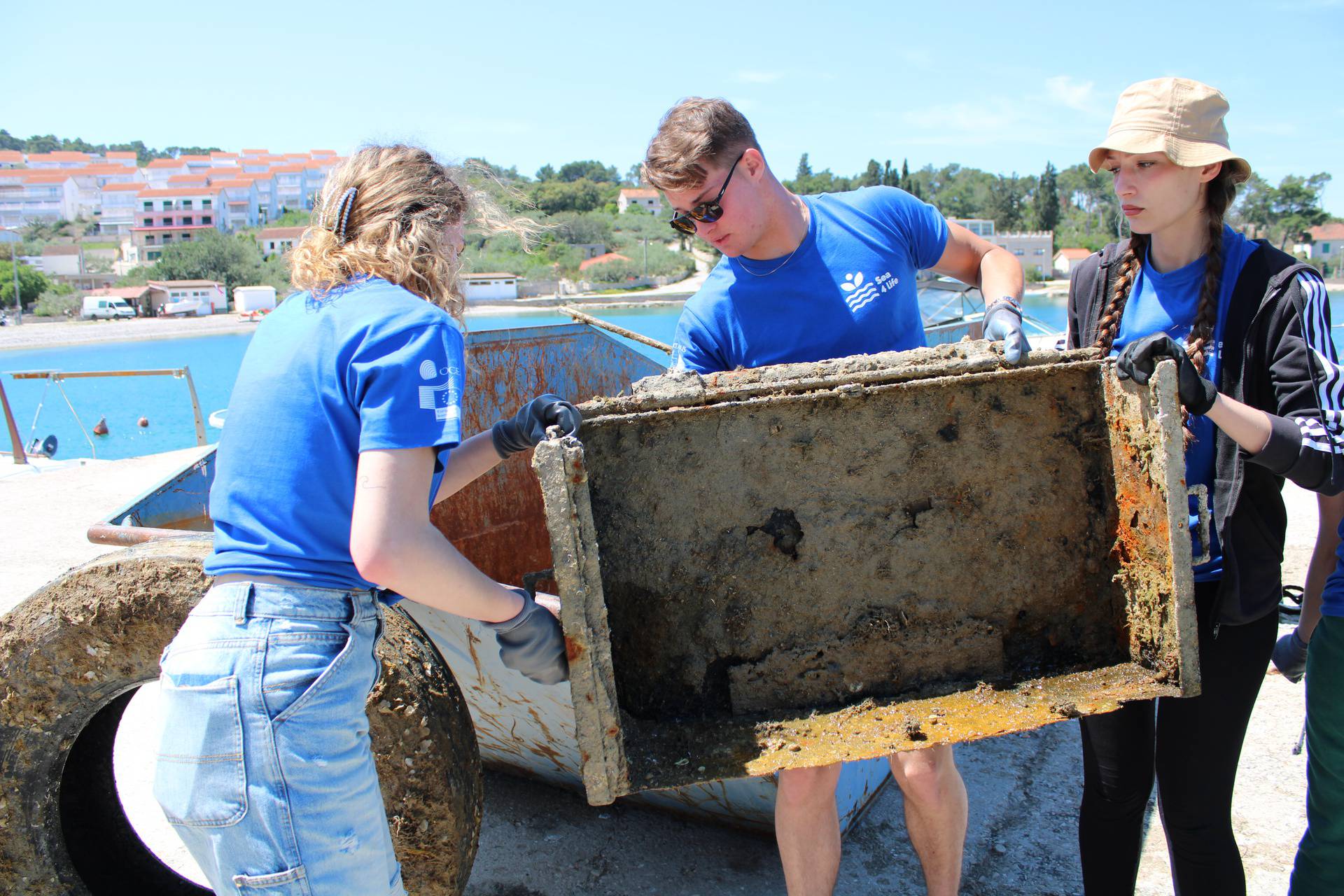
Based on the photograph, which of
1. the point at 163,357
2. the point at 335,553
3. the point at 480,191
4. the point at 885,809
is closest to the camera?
the point at 335,553

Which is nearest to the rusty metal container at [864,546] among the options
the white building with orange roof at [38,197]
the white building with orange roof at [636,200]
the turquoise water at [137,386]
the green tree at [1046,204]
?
the turquoise water at [137,386]

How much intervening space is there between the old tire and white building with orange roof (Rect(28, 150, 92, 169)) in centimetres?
15880

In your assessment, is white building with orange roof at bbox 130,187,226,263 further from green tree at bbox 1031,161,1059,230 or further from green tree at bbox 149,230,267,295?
green tree at bbox 1031,161,1059,230

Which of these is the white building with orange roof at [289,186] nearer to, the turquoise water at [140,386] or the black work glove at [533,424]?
the turquoise water at [140,386]

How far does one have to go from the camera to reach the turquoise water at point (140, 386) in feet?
89.6

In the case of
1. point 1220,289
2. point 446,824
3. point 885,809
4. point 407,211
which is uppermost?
point 407,211

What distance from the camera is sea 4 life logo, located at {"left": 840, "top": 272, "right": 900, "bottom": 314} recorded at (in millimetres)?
2154

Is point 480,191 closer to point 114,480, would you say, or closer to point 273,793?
point 273,793

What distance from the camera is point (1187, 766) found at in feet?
6.03


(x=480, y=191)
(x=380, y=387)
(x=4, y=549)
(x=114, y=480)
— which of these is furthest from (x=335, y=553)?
(x=114, y=480)

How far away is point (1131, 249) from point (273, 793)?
2.08 m

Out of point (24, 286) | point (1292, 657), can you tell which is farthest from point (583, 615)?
point (24, 286)

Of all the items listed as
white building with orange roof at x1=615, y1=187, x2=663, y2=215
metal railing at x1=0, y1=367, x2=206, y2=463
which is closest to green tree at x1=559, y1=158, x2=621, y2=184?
white building with orange roof at x1=615, y1=187, x2=663, y2=215

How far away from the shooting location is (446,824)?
1.95 meters
